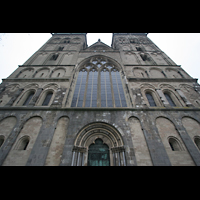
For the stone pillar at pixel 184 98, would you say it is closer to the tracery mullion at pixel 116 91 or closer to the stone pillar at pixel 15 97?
the tracery mullion at pixel 116 91

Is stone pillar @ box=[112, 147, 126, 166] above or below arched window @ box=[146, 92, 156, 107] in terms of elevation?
below

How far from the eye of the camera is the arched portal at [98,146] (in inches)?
215

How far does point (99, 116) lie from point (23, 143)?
4.87 metres

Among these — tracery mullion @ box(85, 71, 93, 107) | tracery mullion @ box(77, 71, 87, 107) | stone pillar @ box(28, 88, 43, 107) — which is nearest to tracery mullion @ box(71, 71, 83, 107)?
tracery mullion @ box(77, 71, 87, 107)

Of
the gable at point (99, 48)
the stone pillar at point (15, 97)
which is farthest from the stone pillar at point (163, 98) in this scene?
the stone pillar at point (15, 97)

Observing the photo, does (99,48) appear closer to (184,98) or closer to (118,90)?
Answer: (118,90)

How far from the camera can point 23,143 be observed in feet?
19.8

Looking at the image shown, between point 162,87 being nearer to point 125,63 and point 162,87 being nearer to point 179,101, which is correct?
point 179,101

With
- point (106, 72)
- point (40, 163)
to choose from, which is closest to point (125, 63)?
point (106, 72)

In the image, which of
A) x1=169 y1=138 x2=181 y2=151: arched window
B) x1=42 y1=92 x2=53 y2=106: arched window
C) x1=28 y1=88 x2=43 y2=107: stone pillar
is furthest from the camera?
x1=42 y1=92 x2=53 y2=106: arched window

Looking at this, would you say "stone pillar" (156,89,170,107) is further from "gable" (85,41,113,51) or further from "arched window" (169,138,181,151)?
"gable" (85,41,113,51)

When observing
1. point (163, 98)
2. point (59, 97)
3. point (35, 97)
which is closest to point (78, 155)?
point (59, 97)

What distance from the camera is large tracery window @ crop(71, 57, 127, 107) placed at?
27.8ft
